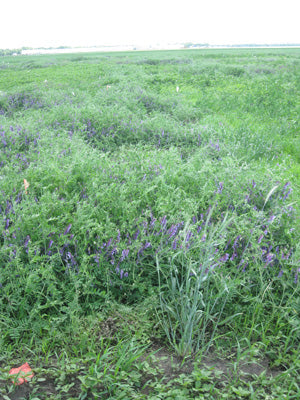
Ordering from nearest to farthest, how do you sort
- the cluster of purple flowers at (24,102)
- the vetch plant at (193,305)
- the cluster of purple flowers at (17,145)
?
1. the vetch plant at (193,305)
2. the cluster of purple flowers at (17,145)
3. the cluster of purple flowers at (24,102)

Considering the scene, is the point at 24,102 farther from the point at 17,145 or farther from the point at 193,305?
the point at 193,305

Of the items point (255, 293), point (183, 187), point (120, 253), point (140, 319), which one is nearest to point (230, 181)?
point (183, 187)

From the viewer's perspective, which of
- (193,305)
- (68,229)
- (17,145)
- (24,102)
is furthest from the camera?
(24,102)

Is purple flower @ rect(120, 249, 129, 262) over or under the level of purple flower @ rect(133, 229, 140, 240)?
under

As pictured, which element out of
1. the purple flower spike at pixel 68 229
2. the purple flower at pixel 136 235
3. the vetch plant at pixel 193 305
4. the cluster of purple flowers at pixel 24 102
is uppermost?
the cluster of purple flowers at pixel 24 102

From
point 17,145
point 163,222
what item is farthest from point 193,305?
point 17,145

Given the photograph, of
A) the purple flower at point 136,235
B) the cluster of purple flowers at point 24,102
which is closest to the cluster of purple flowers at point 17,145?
the purple flower at point 136,235

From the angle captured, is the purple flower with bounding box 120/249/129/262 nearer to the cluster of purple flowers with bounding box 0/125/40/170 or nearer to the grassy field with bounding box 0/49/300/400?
the grassy field with bounding box 0/49/300/400

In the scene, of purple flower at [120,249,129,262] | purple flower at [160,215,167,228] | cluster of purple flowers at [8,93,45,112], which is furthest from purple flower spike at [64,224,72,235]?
cluster of purple flowers at [8,93,45,112]

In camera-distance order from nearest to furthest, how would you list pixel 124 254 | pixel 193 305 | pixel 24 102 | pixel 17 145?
pixel 193 305 < pixel 124 254 < pixel 17 145 < pixel 24 102

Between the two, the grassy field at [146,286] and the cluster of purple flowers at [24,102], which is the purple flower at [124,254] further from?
the cluster of purple flowers at [24,102]

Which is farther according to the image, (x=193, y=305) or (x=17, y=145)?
(x=17, y=145)

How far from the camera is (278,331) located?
210 cm

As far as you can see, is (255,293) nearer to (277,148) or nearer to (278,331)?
(278,331)
